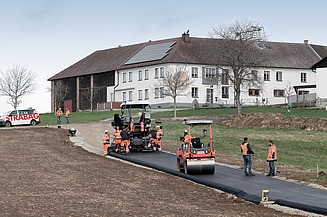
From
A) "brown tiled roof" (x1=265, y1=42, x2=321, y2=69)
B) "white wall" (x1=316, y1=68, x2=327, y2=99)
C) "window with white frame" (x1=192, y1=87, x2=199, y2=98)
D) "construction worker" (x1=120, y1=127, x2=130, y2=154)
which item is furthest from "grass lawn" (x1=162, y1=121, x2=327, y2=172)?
"brown tiled roof" (x1=265, y1=42, x2=321, y2=69)

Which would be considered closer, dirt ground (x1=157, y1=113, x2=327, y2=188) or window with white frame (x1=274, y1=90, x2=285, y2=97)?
dirt ground (x1=157, y1=113, x2=327, y2=188)

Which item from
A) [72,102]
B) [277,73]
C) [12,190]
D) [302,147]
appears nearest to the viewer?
[12,190]

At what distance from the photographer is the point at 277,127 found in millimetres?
45562

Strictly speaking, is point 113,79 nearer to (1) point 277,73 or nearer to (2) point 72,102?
(2) point 72,102

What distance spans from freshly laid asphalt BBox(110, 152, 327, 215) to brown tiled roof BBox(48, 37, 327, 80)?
2141 inches

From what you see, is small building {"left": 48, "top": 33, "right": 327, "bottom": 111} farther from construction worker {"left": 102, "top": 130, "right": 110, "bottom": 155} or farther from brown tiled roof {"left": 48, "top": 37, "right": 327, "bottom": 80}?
construction worker {"left": 102, "top": 130, "right": 110, "bottom": 155}

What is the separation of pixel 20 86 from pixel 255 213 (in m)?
79.3

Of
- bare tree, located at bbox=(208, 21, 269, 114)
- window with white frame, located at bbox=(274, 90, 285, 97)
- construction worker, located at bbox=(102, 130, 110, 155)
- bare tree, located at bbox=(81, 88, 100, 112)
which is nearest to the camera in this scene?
construction worker, located at bbox=(102, 130, 110, 155)

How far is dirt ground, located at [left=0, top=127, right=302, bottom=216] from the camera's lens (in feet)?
51.5

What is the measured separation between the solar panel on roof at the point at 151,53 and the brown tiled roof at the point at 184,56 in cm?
68

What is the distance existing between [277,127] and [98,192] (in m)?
29.3

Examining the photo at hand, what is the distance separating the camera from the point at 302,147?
34.5 m

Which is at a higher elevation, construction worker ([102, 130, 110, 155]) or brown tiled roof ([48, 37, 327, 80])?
brown tiled roof ([48, 37, 327, 80])

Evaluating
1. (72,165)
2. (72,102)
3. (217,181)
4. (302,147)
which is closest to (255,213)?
(217,181)
